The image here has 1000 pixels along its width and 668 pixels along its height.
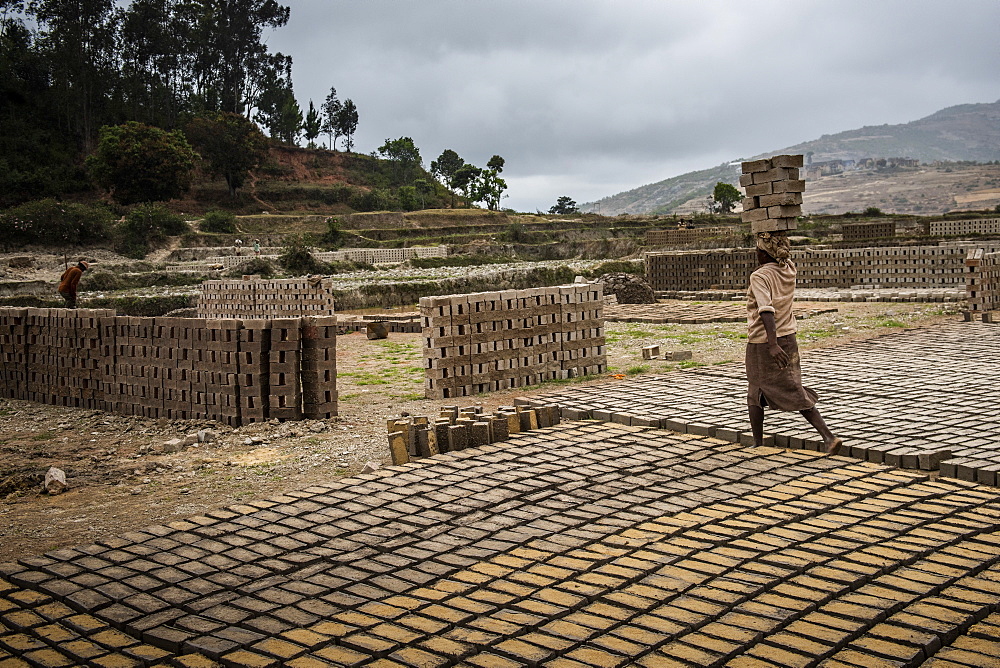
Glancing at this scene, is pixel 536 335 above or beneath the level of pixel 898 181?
beneath

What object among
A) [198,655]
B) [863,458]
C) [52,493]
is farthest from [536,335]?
[198,655]

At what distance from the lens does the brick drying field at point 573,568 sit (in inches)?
138

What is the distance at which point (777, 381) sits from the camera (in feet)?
21.0

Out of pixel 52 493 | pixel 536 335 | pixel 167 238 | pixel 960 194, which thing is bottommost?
pixel 52 493

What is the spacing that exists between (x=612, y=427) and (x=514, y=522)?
103 inches

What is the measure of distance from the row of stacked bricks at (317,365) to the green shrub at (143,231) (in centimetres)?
3359

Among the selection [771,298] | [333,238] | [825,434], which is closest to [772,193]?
[771,298]

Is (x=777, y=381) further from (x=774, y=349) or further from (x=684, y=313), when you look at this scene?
(x=684, y=313)

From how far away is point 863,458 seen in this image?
6254 millimetres

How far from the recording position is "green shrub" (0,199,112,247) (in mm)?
37094

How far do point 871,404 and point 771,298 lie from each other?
237cm

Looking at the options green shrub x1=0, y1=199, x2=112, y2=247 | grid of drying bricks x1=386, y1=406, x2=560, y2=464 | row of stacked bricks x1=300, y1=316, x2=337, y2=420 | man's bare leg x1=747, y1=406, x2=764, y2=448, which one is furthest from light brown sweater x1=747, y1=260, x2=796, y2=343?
green shrub x1=0, y1=199, x2=112, y2=247

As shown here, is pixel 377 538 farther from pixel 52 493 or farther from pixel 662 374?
pixel 662 374

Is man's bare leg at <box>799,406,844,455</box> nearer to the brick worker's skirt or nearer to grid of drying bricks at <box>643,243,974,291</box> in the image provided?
the brick worker's skirt
